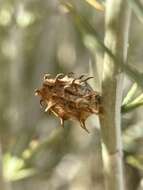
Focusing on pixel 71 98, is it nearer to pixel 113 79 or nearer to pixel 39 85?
pixel 113 79

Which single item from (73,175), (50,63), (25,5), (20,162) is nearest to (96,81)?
(20,162)

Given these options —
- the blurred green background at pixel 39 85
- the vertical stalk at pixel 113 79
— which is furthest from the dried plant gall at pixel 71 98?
the blurred green background at pixel 39 85

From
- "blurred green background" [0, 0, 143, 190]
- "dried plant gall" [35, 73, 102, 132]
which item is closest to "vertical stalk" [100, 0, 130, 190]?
"dried plant gall" [35, 73, 102, 132]

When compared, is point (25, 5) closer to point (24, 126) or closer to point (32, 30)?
point (32, 30)

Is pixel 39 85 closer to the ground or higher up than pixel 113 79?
higher up

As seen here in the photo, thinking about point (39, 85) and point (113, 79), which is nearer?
point (113, 79)

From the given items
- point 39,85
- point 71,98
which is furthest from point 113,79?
point 39,85
